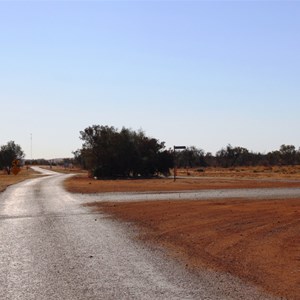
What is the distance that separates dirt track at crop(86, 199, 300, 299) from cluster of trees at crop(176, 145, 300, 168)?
409ft

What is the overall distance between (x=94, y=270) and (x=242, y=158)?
142m

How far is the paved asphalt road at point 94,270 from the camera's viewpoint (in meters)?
8.18

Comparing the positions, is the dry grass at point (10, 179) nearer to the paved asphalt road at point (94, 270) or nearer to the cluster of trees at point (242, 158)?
the paved asphalt road at point (94, 270)

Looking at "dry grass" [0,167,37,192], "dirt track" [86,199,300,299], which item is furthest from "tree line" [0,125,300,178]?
"dirt track" [86,199,300,299]

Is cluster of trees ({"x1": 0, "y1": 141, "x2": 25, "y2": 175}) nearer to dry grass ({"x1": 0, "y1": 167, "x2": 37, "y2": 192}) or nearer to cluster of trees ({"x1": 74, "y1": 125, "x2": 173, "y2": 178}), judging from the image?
dry grass ({"x1": 0, "y1": 167, "x2": 37, "y2": 192})

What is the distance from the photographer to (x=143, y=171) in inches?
2970

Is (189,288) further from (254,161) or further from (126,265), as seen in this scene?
(254,161)

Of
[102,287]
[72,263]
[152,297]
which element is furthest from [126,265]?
[152,297]

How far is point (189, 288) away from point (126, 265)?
2.25 meters

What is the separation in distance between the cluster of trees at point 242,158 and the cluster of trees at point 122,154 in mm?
70007

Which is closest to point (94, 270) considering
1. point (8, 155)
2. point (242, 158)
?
point (8, 155)

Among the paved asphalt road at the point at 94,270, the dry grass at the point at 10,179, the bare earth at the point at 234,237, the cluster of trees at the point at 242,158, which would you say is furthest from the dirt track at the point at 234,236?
the cluster of trees at the point at 242,158

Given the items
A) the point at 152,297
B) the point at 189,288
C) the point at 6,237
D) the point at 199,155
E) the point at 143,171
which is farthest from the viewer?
the point at 199,155

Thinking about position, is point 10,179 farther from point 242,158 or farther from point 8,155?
point 242,158
